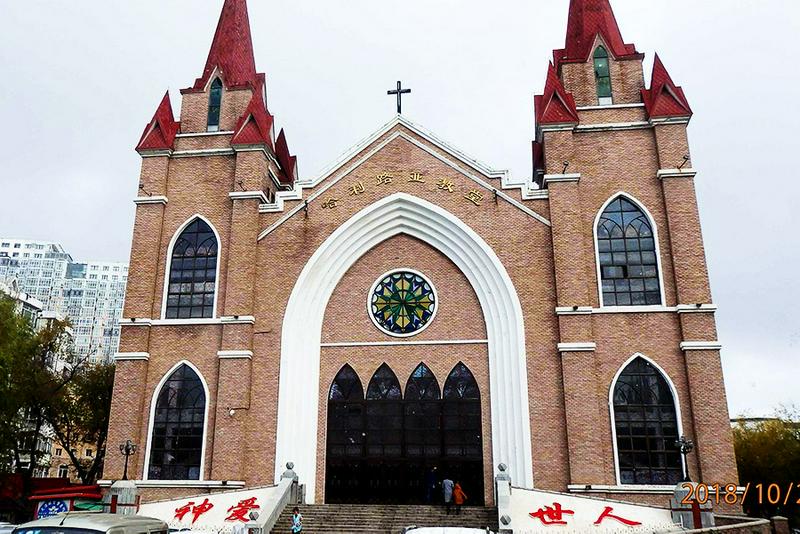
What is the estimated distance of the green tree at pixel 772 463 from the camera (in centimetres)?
2939

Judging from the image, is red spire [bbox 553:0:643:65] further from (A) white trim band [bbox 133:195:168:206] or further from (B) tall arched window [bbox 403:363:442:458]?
(A) white trim band [bbox 133:195:168:206]

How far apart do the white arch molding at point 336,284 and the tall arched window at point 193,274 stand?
2.77 m

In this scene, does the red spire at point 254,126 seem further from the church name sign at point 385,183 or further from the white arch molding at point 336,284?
the white arch molding at point 336,284

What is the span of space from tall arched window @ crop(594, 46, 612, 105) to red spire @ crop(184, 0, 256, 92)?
11729 mm

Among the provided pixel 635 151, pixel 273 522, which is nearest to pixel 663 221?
pixel 635 151

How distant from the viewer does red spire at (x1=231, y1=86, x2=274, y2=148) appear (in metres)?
22.7

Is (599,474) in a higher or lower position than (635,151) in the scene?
lower

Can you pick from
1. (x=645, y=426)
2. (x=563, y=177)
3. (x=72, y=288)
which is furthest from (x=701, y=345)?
(x=72, y=288)

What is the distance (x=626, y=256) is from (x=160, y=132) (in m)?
15.5

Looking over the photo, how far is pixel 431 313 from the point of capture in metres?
21.3

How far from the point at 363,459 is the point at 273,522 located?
3812 millimetres

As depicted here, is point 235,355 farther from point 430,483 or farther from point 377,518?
point 430,483

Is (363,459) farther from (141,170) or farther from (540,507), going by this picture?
(141,170)

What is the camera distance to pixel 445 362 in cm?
2081
